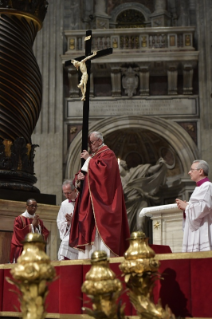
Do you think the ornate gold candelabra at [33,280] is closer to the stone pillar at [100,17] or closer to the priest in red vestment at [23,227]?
the priest in red vestment at [23,227]

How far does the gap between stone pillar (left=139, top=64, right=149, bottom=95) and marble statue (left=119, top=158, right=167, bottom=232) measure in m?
1.78

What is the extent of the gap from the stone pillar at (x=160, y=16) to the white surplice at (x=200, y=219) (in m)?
9.64

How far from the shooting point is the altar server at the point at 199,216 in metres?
4.88

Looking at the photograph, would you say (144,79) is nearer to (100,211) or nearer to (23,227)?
(23,227)

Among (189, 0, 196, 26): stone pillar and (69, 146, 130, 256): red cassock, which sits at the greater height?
(189, 0, 196, 26): stone pillar

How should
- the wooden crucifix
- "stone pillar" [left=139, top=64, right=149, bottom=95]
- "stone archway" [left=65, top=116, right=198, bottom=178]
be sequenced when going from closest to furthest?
the wooden crucifix, "stone archway" [left=65, top=116, right=198, bottom=178], "stone pillar" [left=139, top=64, right=149, bottom=95]

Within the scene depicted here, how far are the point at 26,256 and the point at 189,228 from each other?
107 inches

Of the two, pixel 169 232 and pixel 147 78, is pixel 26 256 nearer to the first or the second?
pixel 169 232

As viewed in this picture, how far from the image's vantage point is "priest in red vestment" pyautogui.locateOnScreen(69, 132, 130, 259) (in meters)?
4.85

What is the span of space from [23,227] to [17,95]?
175 centimetres

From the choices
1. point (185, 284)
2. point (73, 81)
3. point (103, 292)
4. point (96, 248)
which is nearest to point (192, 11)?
point (73, 81)

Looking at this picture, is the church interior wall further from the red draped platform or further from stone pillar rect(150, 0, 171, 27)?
the red draped platform

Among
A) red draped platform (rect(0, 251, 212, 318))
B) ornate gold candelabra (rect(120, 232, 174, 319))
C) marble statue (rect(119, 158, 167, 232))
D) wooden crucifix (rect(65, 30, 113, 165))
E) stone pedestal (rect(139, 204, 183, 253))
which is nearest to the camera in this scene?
ornate gold candelabra (rect(120, 232, 174, 319))

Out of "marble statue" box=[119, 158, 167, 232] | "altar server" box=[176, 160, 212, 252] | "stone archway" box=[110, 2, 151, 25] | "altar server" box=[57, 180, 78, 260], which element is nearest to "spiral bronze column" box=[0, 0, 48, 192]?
"altar server" box=[57, 180, 78, 260]
